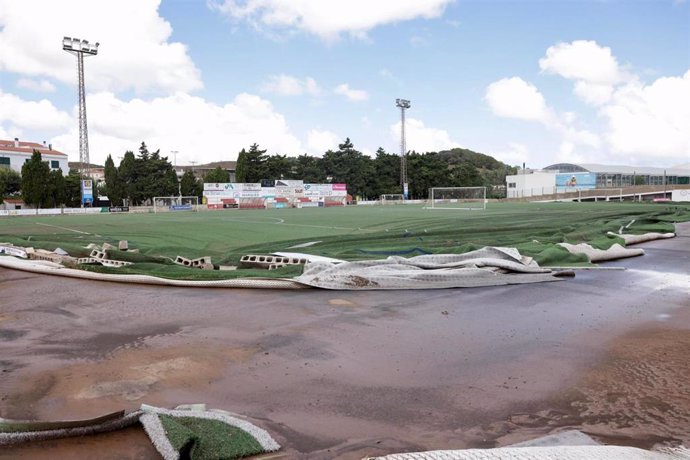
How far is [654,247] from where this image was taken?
12.0 m

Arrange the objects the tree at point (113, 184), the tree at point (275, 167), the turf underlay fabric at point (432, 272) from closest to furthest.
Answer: the turf underlay fabric at point (432, 272)
the tree at point (113, 184)
the tree at point (275, 167)

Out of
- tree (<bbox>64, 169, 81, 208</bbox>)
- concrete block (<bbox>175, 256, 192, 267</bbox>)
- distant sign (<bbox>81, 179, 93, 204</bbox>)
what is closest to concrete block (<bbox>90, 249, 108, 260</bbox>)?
concrete block (<bbox>175, 256, 192, 267</bbox>)

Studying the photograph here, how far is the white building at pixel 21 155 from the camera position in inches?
3472

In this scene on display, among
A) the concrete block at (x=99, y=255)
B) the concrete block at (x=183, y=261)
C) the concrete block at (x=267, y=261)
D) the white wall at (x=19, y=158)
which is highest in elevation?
the white wall at (x=19, y=158)

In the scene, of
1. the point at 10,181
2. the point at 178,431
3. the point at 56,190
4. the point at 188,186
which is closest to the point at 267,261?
the point at 178,431

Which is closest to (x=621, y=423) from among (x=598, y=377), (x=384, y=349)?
(x=598, y=377)

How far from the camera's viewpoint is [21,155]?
91.1 m

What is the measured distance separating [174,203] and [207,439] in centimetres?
5524

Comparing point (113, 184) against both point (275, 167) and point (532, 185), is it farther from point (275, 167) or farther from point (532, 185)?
Answer: point (532, 185)

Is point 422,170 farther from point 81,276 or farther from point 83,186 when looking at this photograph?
point 81,276

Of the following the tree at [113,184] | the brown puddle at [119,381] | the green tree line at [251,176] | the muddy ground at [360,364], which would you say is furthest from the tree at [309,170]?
the brown puddle at [119,381]

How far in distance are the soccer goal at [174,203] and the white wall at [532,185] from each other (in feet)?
161

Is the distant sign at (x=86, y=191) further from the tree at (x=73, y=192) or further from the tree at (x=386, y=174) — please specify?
the tree at (x=386, y=174)

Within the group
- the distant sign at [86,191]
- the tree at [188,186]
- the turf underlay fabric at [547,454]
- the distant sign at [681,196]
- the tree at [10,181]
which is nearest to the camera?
the turf underlay fabric at [547,454]
